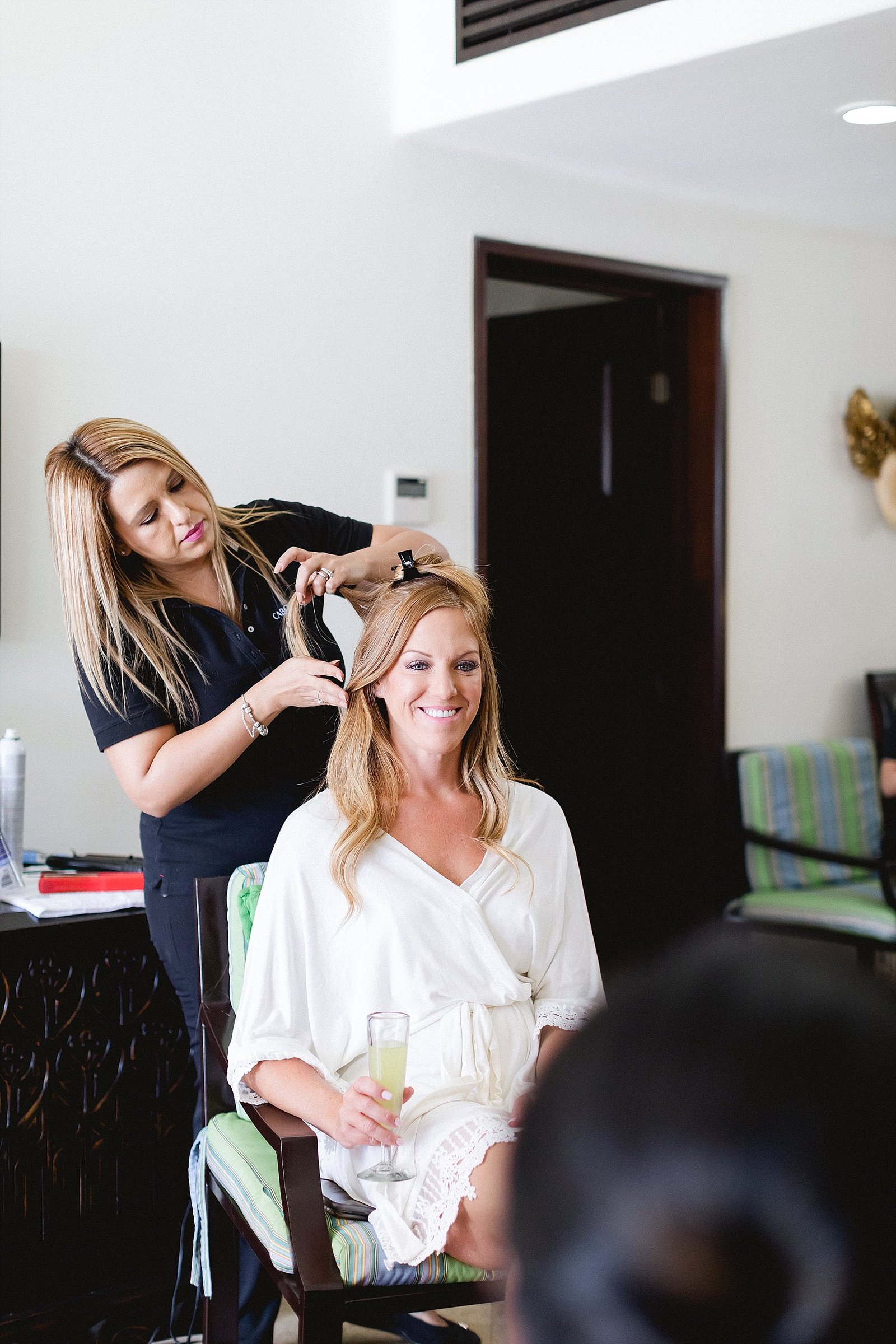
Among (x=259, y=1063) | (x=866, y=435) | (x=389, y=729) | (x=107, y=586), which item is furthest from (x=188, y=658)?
(x=866, y=435)

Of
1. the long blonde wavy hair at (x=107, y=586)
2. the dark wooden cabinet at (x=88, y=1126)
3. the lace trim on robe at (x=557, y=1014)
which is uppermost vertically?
the long blonde wavy hair at (x=107, y=586)

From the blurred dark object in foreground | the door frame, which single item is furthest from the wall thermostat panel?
the blurred dark object in foreground

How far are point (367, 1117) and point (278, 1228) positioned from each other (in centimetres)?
28

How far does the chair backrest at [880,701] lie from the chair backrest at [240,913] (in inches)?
116

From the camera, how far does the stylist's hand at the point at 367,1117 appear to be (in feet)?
5.52

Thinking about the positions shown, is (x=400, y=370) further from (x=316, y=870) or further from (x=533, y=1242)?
(x=533, y=1242)

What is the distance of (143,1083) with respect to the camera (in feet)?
8.27

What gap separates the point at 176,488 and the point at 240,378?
44.2 inches

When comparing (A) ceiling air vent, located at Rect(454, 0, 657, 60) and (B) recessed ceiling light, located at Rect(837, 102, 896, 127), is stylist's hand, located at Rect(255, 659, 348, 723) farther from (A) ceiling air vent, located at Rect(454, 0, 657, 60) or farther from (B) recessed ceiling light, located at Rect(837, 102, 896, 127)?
(B) recessed ceiling light, located at Rect(837, 102, 896, 127)

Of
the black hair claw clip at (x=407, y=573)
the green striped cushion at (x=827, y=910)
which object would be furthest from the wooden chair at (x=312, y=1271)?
the green striped cushion at (x=827, y=910)

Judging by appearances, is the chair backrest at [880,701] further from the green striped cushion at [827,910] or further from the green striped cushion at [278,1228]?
the green striped cushion at [278,1228]

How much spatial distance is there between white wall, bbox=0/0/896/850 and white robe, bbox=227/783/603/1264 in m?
1.23

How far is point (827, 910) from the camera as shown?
376 cm

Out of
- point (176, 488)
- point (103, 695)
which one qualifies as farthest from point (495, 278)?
point (103, 695)
